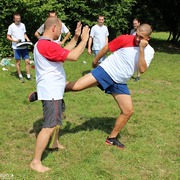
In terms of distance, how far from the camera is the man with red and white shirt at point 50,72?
3771 mm

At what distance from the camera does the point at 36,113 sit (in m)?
6.33

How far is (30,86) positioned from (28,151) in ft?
13.0

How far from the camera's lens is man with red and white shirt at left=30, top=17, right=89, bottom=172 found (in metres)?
3.77

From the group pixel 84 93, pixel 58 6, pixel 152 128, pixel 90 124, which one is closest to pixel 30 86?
pixel 84 93

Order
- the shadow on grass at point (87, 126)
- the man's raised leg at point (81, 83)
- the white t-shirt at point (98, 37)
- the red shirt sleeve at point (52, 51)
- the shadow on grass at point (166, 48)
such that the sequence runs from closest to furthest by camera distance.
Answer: the red shirt sleeve at point (52, 51) < the man's raised leg at point (81, 83) < the shadow on grass at point (87, 126) < the white t-shirt at point (98, 37) < the shadow on grass at point (166, 48)

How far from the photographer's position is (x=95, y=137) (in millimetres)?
5254

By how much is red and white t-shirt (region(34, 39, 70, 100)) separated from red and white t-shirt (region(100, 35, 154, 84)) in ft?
3.00

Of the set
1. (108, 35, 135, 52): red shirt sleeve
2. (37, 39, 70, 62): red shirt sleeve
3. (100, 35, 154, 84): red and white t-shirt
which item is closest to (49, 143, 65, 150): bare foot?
(100, 35, 154, 84): red and white t-shirt

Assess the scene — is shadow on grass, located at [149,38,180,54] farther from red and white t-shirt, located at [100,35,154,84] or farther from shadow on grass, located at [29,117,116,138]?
red and white t-shirt, located at [100,35,154,84]

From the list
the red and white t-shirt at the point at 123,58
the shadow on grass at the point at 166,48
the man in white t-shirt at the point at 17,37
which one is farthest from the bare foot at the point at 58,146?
the shadow on grass at the point at 166,48

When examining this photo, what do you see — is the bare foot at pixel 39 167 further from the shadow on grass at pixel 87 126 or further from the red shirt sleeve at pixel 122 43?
the red shirt sleeve at pixel 122 43

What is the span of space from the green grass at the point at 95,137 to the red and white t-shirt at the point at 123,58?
44.8 inches

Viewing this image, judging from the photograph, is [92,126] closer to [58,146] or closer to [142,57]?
[58,146]

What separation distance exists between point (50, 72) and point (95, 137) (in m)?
1.74
